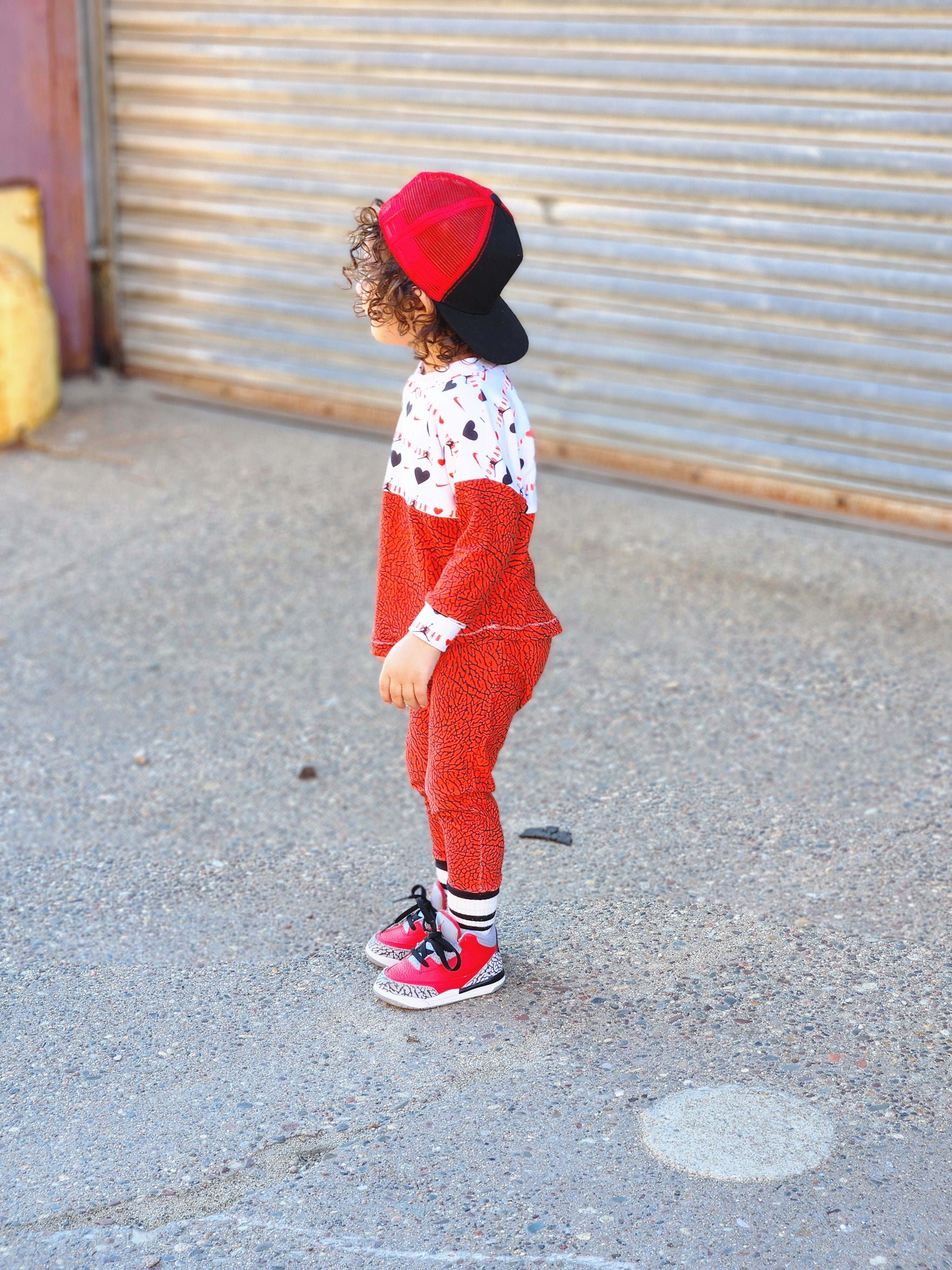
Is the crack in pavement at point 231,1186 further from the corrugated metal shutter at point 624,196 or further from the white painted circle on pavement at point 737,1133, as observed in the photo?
the corrugated metal shutter at point 624,196

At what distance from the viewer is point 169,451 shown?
6.02 meters

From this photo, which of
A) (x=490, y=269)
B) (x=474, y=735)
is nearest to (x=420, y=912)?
(x=474, y=735)

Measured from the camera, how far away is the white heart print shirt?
230cm

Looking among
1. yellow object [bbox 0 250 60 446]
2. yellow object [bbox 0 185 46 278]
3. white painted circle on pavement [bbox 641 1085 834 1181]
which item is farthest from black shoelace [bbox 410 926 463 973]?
yellow object [bbox 0 185 46 278]

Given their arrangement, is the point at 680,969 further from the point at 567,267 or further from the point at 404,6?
the point at 404,6

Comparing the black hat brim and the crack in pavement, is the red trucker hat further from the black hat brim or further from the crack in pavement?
the crack in pavement

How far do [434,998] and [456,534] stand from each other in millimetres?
923

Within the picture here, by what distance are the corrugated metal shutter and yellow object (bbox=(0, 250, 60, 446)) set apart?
80 cm

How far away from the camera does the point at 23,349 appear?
19.7 ft

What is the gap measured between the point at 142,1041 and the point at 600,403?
3722 millimetres

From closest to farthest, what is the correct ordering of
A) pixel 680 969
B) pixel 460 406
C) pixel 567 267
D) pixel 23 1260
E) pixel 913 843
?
pixel 23 1260 → pixel 460 406 → pixel 680 969 → pixel 913 843 → pixel 567 267

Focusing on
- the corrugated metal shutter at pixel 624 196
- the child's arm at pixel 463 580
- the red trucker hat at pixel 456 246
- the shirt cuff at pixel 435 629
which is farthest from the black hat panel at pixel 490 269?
the corrugated metal shutter at pixel 624 196

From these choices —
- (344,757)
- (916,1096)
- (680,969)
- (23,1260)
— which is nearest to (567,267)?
(344,757)

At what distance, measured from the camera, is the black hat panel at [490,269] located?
2.27 m
